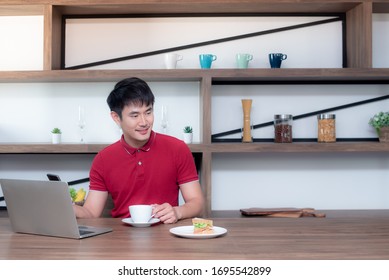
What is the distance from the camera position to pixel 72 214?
5.21 feet

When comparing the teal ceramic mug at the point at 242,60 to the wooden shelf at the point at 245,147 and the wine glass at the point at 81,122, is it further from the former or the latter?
the wine glass at the point at 81,122

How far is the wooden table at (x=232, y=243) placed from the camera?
1.34m

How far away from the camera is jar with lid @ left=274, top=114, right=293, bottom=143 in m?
3.31

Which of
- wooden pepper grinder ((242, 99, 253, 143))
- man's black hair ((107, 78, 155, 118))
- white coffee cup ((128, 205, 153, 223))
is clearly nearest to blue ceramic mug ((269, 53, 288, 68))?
wooden pepper grinder ((242, 99, 253, 143))

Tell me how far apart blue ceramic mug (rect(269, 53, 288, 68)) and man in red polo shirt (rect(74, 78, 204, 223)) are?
3.53 ft

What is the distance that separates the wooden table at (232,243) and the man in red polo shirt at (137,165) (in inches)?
20.8

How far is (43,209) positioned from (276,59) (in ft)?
6.63

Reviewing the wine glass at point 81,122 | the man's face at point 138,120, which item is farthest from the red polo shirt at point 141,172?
the wine glass at point 81,122

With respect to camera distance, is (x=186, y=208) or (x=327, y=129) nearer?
(x=186, y=208)

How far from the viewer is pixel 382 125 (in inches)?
131

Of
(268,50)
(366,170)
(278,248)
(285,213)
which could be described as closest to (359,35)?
(268,50)

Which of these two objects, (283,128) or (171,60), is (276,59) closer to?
(283,128)

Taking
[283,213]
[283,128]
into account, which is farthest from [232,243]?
[283,128]
